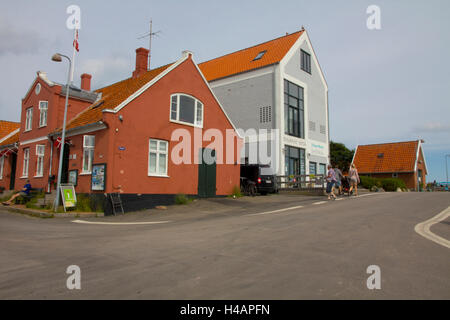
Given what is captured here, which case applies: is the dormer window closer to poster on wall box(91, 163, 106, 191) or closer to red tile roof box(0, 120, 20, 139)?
poster on wall box(91, 163, 106, 191)

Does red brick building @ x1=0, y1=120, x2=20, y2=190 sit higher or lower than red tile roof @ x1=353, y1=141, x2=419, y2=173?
lower

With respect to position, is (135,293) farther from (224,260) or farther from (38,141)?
(38,141)

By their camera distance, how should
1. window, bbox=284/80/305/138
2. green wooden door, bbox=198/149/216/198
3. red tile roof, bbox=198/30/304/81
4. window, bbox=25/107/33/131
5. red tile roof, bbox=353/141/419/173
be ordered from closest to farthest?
green wooden door, bbox=198/149/216/198, window, bbox=25/107/33/131, window, bbox=284/80/305/138, red tile roof, bbox=198/30/304/81, red tile roof, bbox=353/141/419/173

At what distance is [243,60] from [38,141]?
700 inches

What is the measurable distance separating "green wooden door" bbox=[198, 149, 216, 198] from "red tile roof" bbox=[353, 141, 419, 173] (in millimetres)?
35209

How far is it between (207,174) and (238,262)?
554 inches

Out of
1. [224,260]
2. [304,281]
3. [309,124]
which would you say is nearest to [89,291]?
[224,260]

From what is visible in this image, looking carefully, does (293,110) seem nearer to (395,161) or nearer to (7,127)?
(7,127)

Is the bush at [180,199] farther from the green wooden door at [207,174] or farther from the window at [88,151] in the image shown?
the window at [88,151]

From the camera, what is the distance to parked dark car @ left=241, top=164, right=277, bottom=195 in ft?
73.5

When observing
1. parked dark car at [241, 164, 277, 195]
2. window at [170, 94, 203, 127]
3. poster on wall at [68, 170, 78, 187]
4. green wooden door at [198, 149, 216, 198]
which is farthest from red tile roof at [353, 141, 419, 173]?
poster on wall at [68, 170, 78, 187]

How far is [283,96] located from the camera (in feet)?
88.8

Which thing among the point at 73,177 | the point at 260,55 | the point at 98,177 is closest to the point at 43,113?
the point at 73,177

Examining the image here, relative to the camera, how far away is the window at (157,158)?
17.0 meters
